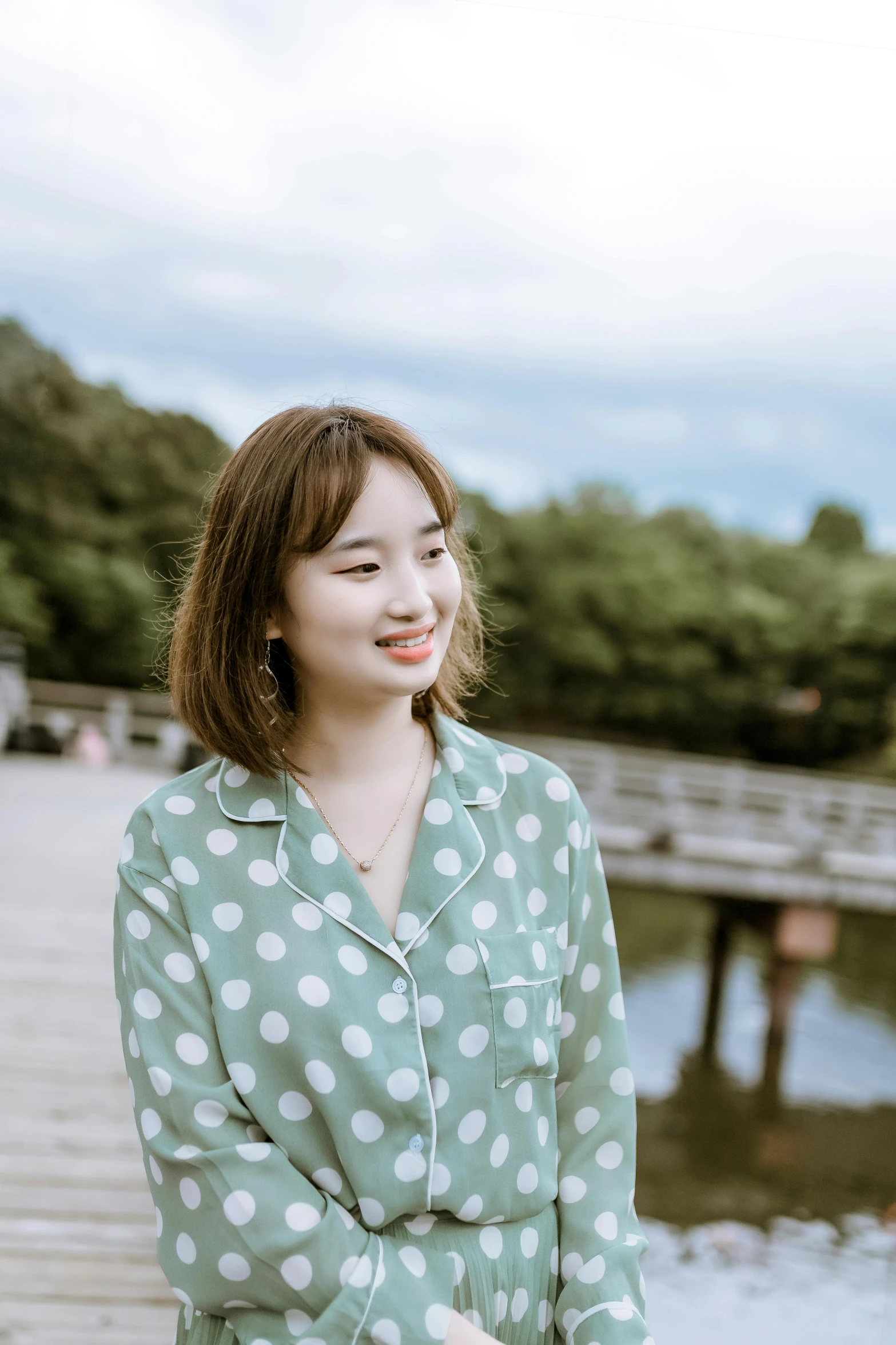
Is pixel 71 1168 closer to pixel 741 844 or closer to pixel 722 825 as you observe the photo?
pixel 741 844

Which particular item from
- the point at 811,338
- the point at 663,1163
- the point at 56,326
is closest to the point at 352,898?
the point at 663,1163

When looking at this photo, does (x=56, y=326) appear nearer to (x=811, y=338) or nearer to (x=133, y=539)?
(x=133, y=539)

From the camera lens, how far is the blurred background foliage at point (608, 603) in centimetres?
1795

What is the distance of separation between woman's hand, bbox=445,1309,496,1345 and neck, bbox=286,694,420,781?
1.41ft

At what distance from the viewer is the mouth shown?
3.17ft

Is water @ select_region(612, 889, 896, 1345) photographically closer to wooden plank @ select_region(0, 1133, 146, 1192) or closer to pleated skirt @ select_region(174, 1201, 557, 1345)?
wooden plank @ select_region(0, 1133, 146, 1192)

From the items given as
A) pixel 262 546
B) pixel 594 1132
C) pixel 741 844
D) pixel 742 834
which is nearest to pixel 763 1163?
pixel 741 844

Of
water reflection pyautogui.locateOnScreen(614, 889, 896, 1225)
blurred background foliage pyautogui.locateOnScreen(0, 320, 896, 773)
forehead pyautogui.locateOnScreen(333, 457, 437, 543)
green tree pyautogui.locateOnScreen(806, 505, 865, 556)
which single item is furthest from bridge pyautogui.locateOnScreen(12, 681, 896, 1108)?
green tree pyautogui.locateOnScreen(806, 505, 865, 556)

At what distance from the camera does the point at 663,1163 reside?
7.04m

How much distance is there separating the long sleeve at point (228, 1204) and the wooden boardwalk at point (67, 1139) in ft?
3.97

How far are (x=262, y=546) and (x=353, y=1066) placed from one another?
410 mm

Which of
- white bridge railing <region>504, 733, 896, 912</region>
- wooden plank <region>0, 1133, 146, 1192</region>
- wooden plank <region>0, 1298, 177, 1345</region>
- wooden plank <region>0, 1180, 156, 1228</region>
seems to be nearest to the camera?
wooden plank <region>0, 1298, 177, 1345</region>

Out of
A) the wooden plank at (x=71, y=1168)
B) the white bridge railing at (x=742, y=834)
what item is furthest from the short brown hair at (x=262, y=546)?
the white bridge railing at (x=742, y=834)

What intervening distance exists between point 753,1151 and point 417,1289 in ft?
24.1
